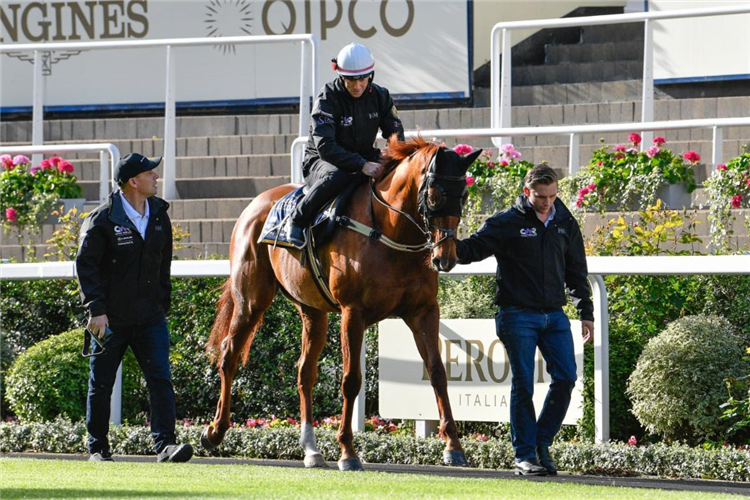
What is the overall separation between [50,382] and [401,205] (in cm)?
350

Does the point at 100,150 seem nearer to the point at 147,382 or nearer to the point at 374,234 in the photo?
the point at 147,382

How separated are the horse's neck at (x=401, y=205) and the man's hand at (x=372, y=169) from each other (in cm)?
10

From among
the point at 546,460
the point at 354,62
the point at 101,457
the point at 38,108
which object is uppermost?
the point at 38,108

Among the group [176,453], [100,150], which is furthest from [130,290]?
[100,150]

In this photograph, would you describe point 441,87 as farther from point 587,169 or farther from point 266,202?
point 266,202

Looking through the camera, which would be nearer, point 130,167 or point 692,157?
point 130,167

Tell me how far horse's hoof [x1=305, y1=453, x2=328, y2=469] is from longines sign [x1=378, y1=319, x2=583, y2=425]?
0.96 meters

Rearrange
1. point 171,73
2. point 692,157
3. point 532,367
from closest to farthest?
point 532,367 < point 692,157 < point 171,73

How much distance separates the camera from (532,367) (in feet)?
24.9

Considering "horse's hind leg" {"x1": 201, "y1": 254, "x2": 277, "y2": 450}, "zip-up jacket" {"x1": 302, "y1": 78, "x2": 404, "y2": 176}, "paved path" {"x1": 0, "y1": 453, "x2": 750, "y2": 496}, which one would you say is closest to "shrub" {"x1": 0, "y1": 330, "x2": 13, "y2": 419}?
"paved path" {"x1": 0, "y1": 453, "x2": 750, "y2": 496}

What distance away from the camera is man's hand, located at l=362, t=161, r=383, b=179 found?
303 inches

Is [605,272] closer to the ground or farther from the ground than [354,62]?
closer to the ground

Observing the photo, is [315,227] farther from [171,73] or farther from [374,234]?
[171,73]

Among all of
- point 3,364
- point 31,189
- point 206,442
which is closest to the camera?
point 206,442
